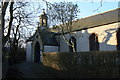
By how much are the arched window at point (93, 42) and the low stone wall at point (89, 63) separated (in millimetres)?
9692

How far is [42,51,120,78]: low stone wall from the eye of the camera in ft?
36.5

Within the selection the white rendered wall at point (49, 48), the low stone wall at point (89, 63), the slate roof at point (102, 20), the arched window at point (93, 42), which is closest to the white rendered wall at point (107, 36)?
the slate roof at point (102, 20)

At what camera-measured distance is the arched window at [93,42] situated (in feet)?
80.5

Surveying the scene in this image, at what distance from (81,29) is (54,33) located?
8381mm

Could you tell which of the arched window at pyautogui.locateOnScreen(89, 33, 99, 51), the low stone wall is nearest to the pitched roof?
the arched window at pyautogui.locateOnScreen(89, 33, 99, 51)

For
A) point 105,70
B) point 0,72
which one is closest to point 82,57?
point 105,70

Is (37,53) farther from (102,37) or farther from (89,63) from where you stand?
(89,63)

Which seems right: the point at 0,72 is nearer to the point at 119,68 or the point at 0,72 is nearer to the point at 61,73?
the point at 61,73

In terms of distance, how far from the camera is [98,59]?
477 inches

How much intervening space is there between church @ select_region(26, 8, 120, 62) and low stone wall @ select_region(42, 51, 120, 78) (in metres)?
9.55

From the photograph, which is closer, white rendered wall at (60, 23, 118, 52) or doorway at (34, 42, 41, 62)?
white rendered wall at (60, 23, 118, 52)

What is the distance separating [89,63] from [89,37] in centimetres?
1305

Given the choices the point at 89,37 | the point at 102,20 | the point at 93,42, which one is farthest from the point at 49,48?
the point at 102,20

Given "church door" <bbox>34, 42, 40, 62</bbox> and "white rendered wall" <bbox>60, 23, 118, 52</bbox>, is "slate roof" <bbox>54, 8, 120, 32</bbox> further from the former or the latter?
"church door" <bbox>34, 42, 40, 62</bbox>
